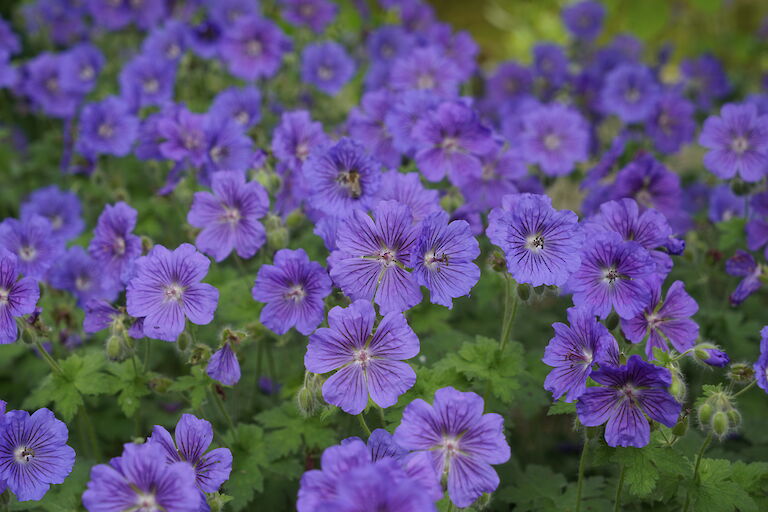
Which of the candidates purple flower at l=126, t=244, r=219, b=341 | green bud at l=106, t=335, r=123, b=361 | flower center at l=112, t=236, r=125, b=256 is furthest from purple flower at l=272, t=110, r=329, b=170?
green bud at l=106, t=335, r=123, b=361

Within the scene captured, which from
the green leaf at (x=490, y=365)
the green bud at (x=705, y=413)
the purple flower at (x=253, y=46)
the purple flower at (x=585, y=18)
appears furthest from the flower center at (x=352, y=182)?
the purple flower at (x=585, y=18)

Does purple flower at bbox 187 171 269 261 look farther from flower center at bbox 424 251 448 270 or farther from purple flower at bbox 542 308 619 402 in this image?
purple flower at bbox 542 308 619 402

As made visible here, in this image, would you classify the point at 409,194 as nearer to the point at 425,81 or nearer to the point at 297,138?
the point at 297,138

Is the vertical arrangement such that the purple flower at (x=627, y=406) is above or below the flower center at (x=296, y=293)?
below

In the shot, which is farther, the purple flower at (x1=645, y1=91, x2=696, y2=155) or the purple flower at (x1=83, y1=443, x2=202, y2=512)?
the purple flower at (x1=645, y1=91, x2=696, y2=155)

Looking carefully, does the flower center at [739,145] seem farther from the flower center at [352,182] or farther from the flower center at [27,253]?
the flower center at [27,253]

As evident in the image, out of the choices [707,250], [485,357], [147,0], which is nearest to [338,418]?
[485,357]
